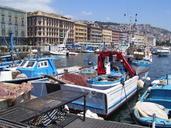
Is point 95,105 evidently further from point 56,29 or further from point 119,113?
point 56,29

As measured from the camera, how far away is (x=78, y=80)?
19141mm

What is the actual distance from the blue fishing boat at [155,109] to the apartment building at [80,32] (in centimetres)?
15671

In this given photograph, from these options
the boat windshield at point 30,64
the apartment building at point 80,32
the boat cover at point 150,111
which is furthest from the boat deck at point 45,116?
the apartment building at point 80,32

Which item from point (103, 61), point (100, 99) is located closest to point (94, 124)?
point (100, 99)

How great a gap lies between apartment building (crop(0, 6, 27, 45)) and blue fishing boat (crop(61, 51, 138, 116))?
7602 cm

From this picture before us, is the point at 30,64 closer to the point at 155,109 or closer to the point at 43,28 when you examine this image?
the point at 155,109

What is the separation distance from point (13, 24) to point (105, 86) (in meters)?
92.4

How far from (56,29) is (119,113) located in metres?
134

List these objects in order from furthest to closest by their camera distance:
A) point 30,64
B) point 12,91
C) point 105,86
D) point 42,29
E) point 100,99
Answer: point 42,29 → point 30,64 → point 105,86 → point 100,99 → point 12,91

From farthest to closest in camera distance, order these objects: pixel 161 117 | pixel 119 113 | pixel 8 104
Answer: pixel 119 113, pixel 161 117, pixel 8 104

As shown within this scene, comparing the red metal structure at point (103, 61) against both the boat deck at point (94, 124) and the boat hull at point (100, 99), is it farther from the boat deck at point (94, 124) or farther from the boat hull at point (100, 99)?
the boat deck at point (94, 124)

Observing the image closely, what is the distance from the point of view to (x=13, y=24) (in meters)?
107

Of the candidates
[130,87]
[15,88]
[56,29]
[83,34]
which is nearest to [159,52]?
[56,29]

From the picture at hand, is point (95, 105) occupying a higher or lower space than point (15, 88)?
lower
